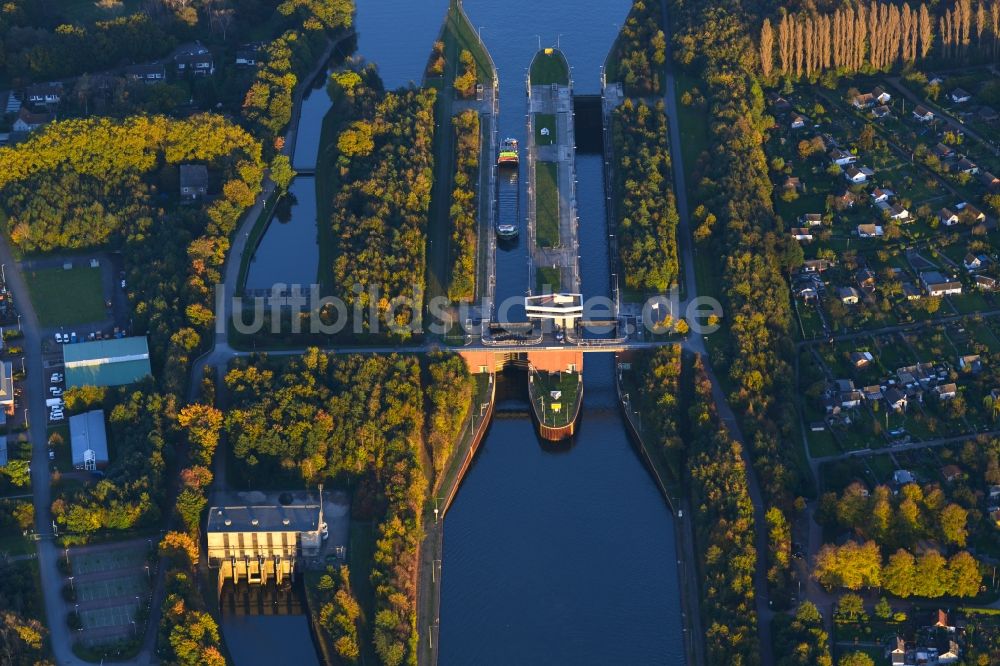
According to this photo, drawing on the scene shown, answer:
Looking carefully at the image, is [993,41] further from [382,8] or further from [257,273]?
[257,273]

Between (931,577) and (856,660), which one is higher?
(931,577)

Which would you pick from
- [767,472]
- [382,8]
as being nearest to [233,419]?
[767,472]

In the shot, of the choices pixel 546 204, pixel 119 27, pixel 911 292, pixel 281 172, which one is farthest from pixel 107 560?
pixel 119 27

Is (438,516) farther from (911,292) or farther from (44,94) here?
(44,94)

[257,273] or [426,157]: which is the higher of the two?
[426,157]

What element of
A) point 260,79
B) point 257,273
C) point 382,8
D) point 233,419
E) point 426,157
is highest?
point 382,8

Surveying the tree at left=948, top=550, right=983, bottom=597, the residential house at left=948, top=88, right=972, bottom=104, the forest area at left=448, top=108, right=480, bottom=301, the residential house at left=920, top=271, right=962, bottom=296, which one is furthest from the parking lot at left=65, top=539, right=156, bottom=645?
the residential house at left=948, top=88, right=972, bottom=104
